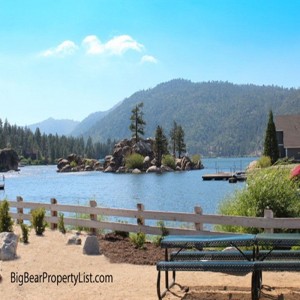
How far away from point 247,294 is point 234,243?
2.54ft

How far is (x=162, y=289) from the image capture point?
25.5ft

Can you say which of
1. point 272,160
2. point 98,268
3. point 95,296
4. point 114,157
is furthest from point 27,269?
point 114,157

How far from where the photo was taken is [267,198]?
12.6 metres

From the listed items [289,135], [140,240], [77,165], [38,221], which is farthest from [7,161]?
[140,240]

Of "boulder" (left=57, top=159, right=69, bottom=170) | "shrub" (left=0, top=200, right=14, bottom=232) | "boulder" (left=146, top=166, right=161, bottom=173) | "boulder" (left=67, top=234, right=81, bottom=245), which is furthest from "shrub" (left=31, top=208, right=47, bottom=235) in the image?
"boulder" (left=57, top=159, right=69, bottom=170)

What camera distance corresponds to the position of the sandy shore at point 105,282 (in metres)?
7.43

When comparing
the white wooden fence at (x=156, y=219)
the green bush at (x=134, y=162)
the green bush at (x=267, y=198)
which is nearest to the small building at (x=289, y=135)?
the green bush at (x=134, y=162)

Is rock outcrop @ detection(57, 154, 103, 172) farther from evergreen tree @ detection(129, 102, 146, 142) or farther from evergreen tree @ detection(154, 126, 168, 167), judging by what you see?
evergreen tree @ detection(154, 126, 168, 167)

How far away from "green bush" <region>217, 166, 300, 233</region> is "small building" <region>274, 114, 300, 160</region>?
51.7m

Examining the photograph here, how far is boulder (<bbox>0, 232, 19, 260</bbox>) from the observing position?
1043cm

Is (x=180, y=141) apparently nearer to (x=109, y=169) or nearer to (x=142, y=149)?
(x=142, y=149)

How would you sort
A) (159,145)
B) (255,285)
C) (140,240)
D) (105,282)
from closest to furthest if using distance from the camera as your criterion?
(255,285)
(105,282)
(140,240)
(159,145)

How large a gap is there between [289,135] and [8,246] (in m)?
58.9

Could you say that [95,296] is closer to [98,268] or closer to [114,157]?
[98,268]
